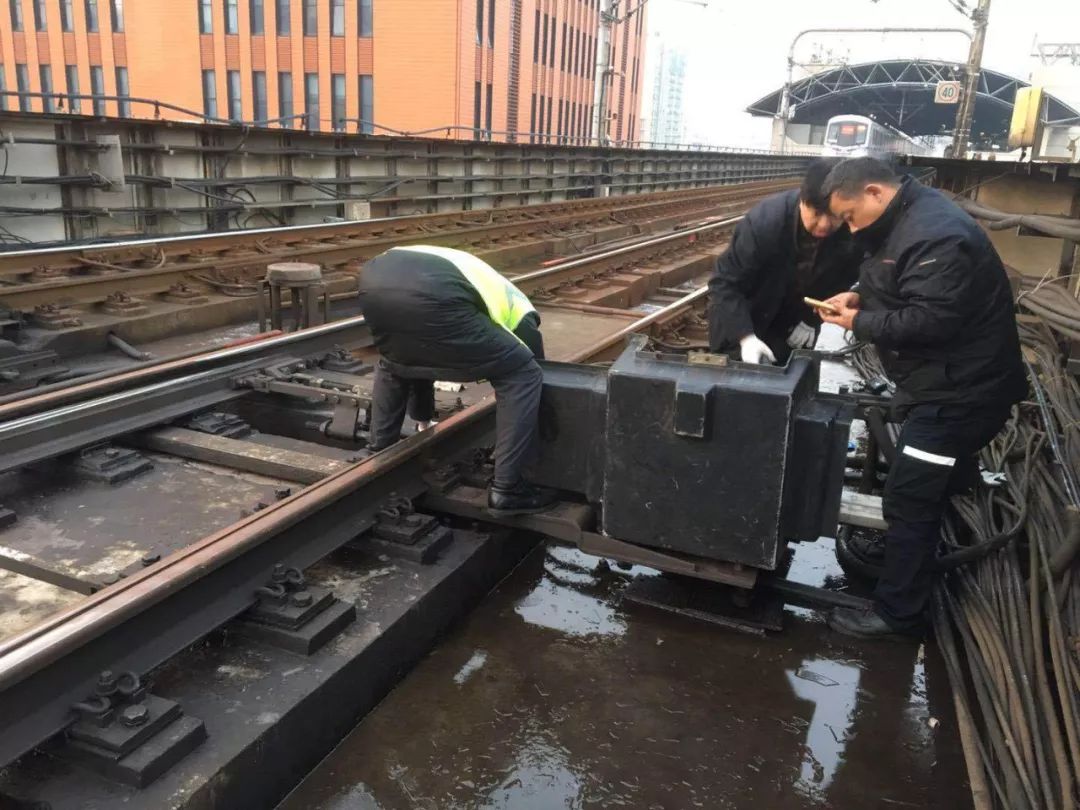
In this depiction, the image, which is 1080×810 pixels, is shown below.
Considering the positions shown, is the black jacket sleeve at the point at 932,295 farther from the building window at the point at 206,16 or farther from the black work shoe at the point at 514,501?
the building window at the point at 206,16

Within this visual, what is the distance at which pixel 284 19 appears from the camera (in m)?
38.4

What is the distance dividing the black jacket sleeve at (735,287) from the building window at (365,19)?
37.6 m

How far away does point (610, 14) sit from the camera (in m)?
23.9

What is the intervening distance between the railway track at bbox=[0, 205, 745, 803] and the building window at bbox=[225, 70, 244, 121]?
3786 centimetres

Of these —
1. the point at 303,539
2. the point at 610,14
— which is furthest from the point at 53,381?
the point at 610,14

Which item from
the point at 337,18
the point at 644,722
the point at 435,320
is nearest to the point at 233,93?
the point at 337,18

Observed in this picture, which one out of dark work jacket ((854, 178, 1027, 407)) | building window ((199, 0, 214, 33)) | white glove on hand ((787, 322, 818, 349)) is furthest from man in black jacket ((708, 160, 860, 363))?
building window ((199, 0, 214, 33))

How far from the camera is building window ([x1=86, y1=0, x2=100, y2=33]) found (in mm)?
42125

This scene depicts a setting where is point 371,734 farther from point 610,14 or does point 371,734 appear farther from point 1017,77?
point 1017,77

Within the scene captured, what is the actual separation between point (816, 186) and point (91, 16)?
159 feet

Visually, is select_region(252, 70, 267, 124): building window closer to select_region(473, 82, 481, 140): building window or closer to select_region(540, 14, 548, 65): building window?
select_region(473, 82, 481, 140): building window

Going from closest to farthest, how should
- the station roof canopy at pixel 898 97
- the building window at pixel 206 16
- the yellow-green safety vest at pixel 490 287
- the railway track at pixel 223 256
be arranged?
the yellow-green safety vest at pixel 490 287 < the railway track at pixel 223 256 < the building window at pixel 206 16 < the station roof canopy at pixel 898 97

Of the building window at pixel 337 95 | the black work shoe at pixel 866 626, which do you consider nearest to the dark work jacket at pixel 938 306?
the black work shoe at pixel 866 626

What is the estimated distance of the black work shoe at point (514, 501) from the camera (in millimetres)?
3675
